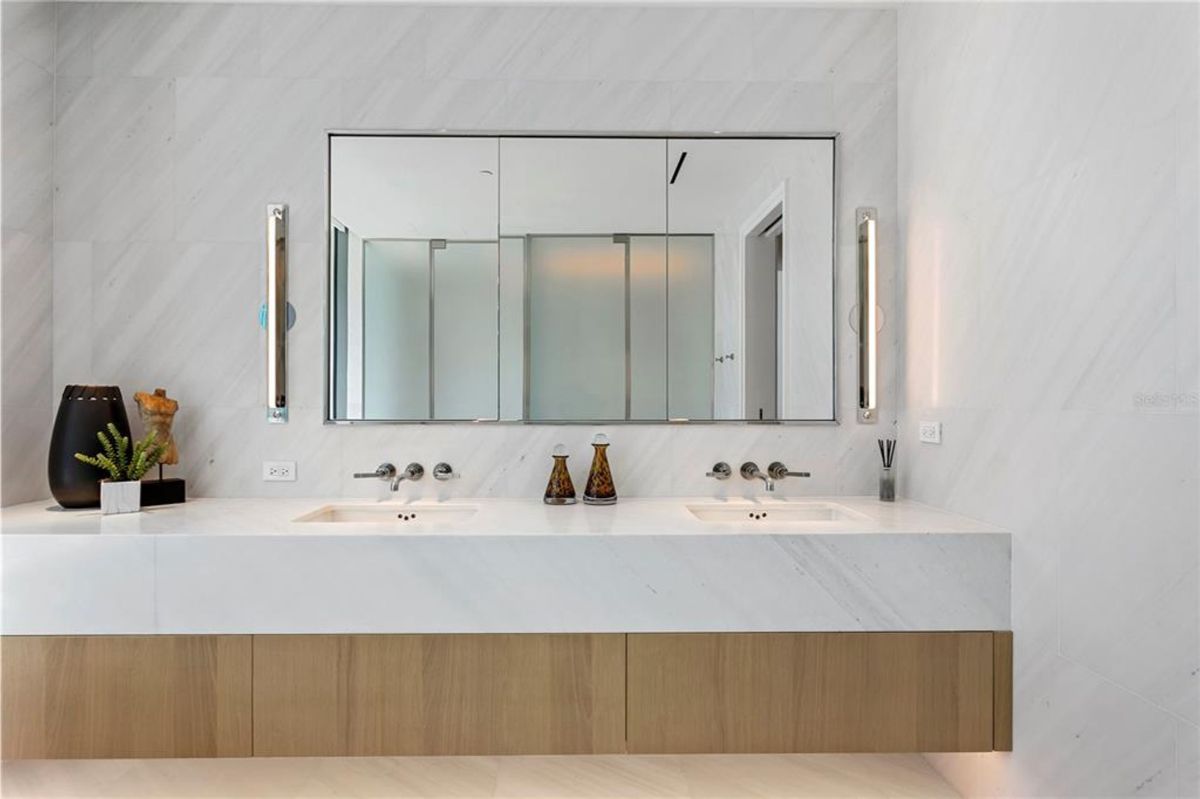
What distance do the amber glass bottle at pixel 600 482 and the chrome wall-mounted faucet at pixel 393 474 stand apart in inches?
22.4

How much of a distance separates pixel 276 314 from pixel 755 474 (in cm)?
171

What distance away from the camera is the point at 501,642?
168 centimetres

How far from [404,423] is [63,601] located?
101 cm

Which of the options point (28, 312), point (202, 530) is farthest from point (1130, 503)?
point (28, 312)

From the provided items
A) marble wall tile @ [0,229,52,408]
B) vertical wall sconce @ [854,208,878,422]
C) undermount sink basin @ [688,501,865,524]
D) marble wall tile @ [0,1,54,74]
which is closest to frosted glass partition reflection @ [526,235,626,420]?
undermount sink basin @ [688,501,865,524]

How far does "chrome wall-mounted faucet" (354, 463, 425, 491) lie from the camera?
2.24 meters

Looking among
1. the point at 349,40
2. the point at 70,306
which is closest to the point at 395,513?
the point at 70,306

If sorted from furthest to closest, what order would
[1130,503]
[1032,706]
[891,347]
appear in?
[891,347] → [1032,706] → [1130,503]

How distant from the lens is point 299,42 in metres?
2.30

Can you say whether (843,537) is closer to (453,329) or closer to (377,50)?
(453,329)

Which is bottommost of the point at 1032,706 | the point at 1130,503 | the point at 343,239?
the point at 1032,706

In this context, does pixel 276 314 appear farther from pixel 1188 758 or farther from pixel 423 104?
pixel 1188 758

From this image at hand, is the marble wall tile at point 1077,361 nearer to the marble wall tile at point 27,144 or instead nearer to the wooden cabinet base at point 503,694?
the wooden cabinet base at point 503,694

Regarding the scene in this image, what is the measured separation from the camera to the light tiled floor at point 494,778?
6.28ft
